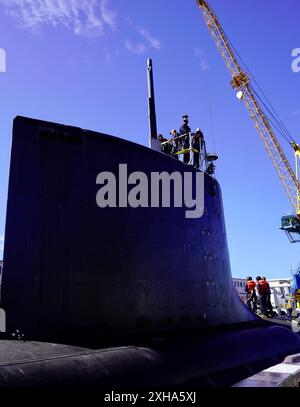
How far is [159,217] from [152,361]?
6.11 feet

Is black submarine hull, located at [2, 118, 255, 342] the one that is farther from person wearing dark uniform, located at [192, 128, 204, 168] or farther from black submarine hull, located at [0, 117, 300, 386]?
person wearing dark uniform, located at [192, 128, 204, 168]

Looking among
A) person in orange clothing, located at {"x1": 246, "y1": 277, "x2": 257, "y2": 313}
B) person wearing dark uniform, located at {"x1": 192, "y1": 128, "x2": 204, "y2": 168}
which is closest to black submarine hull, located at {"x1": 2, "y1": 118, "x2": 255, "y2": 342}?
person wearing dark uniform, located at {"x1": 192, "y1": 128, "x2": 204, "y2": 168}

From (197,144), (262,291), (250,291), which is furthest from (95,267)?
(250,291)

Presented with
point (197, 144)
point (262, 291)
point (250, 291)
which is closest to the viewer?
point (197, 144)

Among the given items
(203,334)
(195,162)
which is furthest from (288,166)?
(203,334)

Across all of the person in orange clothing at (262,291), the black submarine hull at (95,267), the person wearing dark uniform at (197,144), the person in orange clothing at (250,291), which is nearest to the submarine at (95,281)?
the black submarine hull at (95,267)

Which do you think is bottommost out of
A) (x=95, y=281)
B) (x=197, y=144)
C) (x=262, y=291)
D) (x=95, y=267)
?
(x=262, y=291)

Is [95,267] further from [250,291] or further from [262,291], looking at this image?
[250,291]

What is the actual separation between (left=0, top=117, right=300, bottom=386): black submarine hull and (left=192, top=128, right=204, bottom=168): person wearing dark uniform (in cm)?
275

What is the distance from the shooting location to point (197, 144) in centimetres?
906

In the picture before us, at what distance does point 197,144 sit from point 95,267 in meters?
5.17

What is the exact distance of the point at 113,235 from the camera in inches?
192

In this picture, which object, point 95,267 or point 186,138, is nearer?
point 95,267

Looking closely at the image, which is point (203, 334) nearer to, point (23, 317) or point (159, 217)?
point (159, 217)
